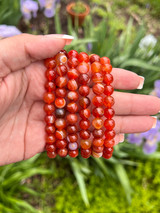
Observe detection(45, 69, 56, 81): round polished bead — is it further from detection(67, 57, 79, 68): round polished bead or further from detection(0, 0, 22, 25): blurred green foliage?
detection(0, 0, 22, 25): blurred green foliage

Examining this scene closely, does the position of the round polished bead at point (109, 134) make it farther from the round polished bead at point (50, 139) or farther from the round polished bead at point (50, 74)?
the round polished bead at point (50, 74)

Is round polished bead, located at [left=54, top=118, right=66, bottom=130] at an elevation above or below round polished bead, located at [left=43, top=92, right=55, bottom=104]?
below

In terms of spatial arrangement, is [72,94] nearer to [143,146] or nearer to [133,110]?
[133,110]

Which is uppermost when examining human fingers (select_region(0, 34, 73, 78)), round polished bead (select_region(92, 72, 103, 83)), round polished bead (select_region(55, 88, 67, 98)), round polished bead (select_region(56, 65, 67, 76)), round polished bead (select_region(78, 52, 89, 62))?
human fingers (select_region(0, 34, 73, 78))

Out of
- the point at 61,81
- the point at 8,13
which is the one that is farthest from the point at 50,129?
the point at 8,13

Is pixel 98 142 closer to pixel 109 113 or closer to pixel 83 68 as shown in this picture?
pixel 109 113

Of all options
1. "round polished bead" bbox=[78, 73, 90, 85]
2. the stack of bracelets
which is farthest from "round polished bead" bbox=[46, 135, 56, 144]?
"round polished bead" bbox=[78, 73, 90, 85]
